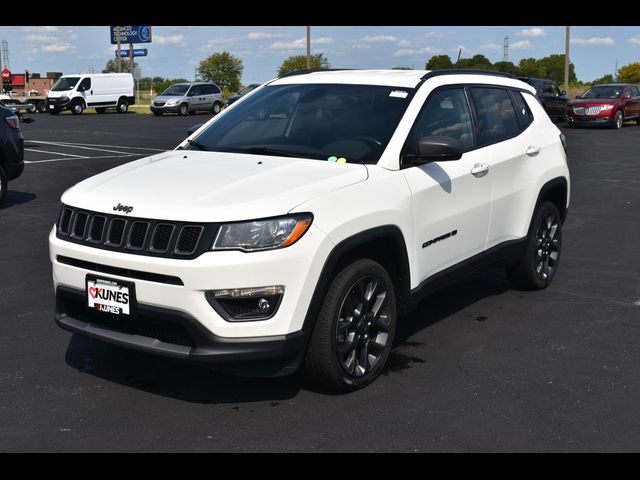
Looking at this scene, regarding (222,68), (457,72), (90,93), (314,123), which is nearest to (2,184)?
(314,123)

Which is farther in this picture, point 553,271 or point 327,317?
point 553,271

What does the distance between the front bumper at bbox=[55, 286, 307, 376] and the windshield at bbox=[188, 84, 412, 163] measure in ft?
4.45

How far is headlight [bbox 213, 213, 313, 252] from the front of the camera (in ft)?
13.5

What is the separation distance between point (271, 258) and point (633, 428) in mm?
2056

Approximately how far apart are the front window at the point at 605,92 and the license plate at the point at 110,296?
27.2 metres

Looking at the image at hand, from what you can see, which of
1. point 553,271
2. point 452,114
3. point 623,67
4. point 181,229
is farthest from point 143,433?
point 623,67

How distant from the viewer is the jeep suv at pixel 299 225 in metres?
4.14

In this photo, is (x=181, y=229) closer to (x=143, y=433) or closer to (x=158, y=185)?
(x=158, y=185)

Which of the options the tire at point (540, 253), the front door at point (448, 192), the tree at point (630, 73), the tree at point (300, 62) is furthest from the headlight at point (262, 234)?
the tree at point (630, 73)

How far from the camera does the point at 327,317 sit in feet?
14.5

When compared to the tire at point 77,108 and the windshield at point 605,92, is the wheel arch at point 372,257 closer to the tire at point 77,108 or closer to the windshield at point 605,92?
the windshield at point 605,92

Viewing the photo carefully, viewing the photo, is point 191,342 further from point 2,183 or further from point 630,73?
point 630,73

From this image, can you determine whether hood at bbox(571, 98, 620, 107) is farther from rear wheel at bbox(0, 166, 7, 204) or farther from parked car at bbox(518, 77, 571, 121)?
rear wheel at bbox(0, 166, 7, 204)

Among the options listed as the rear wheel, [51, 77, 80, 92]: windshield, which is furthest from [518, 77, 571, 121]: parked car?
[51, 77, 80, 92]: windshield
